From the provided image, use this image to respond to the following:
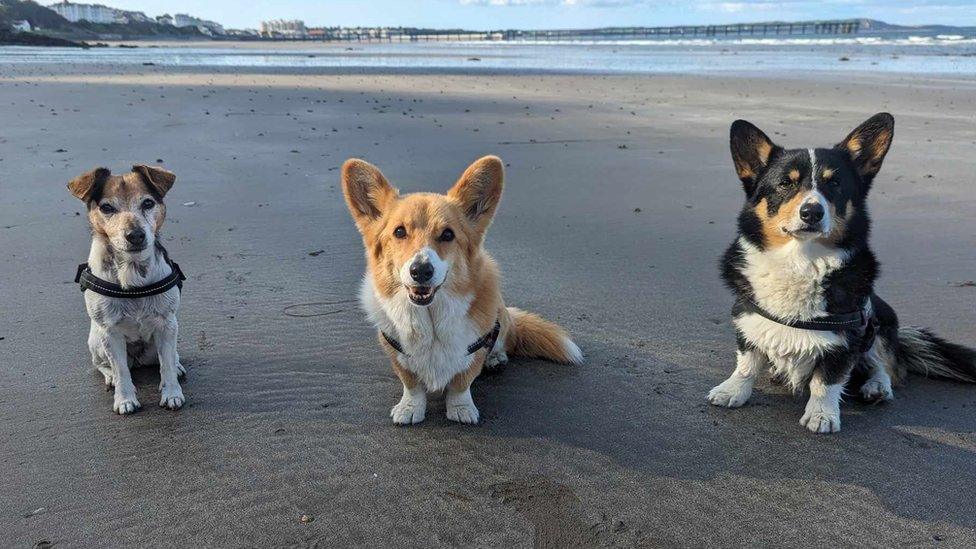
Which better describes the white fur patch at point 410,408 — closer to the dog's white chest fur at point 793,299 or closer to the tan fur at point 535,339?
the tan fur at point 535,339

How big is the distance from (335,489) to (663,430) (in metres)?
1.41

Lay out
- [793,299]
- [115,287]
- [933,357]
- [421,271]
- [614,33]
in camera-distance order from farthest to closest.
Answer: [614,33] → [933,357] → [115,287] → [793,299] → [421,271]

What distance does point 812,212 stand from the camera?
260cm

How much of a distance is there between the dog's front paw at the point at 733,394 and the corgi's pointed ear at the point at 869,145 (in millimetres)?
1059

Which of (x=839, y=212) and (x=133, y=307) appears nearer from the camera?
(x=839, y=212)

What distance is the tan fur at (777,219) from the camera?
2.70 metres

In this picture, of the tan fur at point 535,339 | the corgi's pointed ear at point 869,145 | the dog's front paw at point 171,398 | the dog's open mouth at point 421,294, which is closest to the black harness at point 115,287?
the dog's front paw at point 171,398

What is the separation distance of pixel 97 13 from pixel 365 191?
134 m

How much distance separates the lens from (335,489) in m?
2.43

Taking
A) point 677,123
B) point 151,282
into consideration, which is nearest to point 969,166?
point 677,123

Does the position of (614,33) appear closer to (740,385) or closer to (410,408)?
(740,385)

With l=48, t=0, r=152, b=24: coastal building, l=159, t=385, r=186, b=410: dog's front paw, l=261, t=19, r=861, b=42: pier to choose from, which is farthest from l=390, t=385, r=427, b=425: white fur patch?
l=48, t=0, r=152, b=24: coastal building

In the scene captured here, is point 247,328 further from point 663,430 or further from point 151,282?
point 663,430

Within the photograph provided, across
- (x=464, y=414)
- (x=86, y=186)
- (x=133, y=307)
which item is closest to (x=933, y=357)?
(x=464, y=414)
